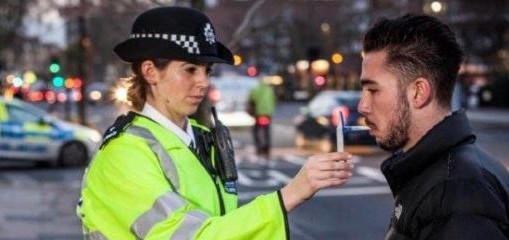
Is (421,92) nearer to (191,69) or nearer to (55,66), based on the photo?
(191,69)

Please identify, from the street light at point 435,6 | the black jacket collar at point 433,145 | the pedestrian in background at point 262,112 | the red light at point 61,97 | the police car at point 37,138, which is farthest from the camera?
the red light at point 61,97

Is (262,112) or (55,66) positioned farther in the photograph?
(55,66)

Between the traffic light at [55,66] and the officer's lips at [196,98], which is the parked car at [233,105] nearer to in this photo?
the traffic light at [55,66]

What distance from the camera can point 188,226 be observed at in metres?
2.35

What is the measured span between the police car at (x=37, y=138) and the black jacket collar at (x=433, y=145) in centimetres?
1528

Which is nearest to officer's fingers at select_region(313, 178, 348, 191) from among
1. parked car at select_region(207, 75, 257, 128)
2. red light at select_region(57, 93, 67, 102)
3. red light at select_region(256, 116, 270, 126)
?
red light at select_region(256, 116, 270, 126)

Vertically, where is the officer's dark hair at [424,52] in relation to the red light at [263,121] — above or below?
above

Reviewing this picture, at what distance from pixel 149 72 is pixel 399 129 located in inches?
34.7

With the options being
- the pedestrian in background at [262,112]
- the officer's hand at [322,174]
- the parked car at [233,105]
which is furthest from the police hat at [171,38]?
the parked car at [233,105]

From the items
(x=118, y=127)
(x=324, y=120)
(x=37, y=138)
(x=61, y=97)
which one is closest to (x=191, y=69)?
(x=118, y=127)

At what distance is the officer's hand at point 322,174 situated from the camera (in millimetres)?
2201

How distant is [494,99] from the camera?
45438 millimetres

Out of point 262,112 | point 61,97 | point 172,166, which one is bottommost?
point 61,97

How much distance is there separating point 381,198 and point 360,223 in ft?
7.42
